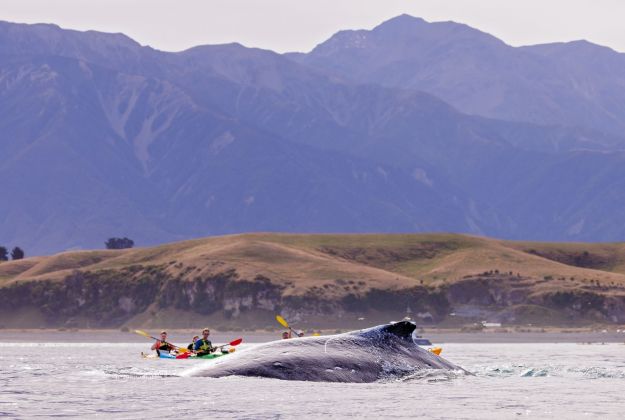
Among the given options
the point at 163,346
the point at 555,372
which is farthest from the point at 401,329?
the point at 163,346

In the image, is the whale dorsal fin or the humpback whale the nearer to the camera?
the humpback whale

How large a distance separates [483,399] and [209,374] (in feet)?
32.9

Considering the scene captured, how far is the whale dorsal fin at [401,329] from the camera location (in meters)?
48.4

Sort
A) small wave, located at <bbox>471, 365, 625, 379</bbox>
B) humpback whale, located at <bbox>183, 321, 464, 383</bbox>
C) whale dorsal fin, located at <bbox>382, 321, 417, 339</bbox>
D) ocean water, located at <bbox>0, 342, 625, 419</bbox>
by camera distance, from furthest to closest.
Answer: small wave, located at <bbox>471, 365, 625, 379</bbox> < whale dorsal fin, located at <bbox>382, 321, 417, 339</bbox> < humpback whale, located at <bbox>183, 321, 464, 383</bbox> < ocean water, located at <bbox>0, 342, 625, 419</bbox>

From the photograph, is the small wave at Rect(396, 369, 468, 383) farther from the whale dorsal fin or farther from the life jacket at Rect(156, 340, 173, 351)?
the life jacket at Rect(156, 340, 173, 351)

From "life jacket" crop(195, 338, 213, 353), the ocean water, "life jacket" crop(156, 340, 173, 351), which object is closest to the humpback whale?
the ocean water

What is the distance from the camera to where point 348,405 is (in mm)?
45250

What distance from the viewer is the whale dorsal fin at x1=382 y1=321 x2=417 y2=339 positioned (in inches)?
1906

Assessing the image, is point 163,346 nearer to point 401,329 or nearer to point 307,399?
point 401,329

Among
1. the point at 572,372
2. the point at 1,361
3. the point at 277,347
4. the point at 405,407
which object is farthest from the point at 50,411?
the point at 1,361

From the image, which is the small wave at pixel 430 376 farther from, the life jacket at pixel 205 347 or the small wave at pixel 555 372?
the life jacket at pixel 205 347

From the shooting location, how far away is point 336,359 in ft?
155

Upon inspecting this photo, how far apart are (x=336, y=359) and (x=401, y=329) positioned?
2772mm

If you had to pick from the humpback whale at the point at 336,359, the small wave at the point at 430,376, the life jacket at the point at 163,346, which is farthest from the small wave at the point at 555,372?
the life jacket at the point at 163,346
